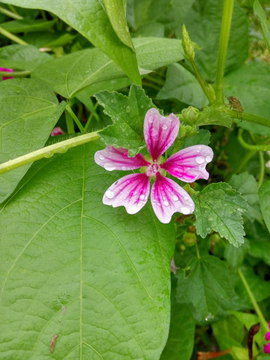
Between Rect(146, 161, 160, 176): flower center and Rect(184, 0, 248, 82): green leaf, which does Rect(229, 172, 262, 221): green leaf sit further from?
Rect(146, 161, 160, 176): flower center

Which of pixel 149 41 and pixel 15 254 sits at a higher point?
pixel 149 41

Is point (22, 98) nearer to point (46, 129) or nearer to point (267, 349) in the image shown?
point (46, 129)

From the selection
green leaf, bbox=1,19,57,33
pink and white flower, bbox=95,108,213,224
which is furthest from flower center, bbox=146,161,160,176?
green leaf, bbox=1,19,57,33

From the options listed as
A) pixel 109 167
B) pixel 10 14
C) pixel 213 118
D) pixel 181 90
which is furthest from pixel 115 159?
pixel 10 14

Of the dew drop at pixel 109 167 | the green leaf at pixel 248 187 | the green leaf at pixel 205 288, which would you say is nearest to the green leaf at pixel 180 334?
the green leaf at pixel 205 288

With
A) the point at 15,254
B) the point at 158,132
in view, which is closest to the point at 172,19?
the point at 158,132

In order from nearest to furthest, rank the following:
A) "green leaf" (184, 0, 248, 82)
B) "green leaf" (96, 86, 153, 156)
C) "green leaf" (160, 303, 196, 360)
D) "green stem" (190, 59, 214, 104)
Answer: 1. "green leaf" (96, 86, 153, 156)
2. "green stem" (190, 59, 214, 104)
3. "green leaf" (160, 303, 196, 360)
4. "green leaf" (184, 0, 248, 82)
